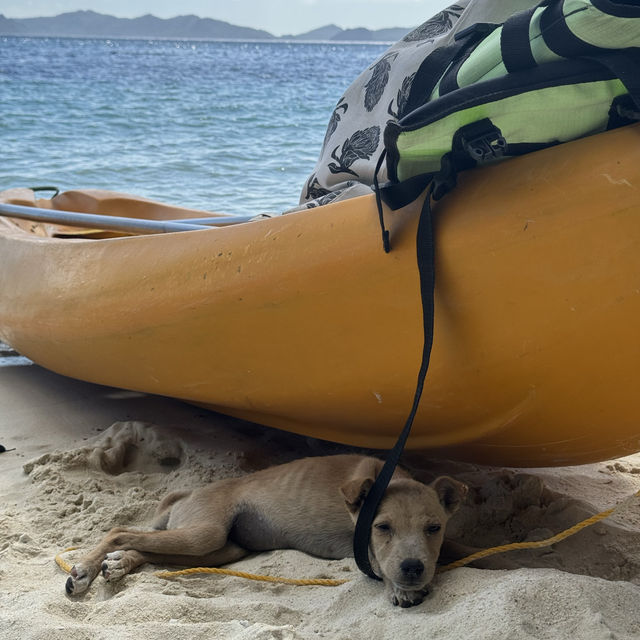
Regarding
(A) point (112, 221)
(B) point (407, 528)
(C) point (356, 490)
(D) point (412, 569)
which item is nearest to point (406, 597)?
(D) point (412, 569)

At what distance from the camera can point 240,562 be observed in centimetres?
242

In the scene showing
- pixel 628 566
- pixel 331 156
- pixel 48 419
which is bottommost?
pixel 48 419

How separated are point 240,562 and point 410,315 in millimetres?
859

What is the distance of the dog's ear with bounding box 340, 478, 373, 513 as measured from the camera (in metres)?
2.21

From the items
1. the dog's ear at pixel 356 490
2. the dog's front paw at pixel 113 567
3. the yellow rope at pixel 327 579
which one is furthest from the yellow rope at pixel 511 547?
the dog's front paw at pixel 113 567

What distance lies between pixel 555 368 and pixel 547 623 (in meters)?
0.63

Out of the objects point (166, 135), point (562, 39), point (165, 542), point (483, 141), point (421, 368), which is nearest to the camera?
point (562, 39)

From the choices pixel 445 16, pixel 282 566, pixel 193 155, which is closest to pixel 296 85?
pixel 193 155

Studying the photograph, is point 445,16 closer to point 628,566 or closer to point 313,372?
point 313,372

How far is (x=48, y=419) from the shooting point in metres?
3.48

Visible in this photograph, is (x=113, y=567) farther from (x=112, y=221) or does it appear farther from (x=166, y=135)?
(x=166, y=135)

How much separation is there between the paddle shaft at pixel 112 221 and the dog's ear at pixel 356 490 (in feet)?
4.24

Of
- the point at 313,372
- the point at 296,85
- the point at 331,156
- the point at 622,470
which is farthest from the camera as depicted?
the point at 296,85

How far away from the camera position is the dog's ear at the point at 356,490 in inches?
87.0
